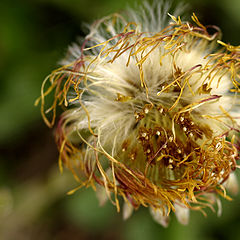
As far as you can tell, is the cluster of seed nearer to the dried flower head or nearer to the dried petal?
the dried flower head

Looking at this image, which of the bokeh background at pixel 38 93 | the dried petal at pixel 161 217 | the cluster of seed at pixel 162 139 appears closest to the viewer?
the cluster of seed at pixel 162 139

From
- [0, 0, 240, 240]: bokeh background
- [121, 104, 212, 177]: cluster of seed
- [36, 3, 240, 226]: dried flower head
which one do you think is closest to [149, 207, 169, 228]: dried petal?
[36, 3, 240, 226]: dried flower head

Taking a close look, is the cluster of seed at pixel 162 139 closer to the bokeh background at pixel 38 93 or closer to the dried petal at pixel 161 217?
the dried petal at pixel 161 217

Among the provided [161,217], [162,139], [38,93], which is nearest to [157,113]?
[162,139]

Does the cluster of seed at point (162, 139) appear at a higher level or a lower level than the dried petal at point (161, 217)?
higher

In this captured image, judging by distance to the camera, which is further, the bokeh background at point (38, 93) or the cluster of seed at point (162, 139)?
the bokeh background at point (38, 93)

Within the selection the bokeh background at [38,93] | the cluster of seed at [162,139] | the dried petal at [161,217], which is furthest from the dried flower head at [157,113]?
the bokeh background at [38,93]

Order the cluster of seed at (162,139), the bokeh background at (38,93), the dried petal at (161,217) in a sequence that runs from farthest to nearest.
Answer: the bokeh background at (38,93), the dried petal at (161,217), the cluster of seed at (162,139)
